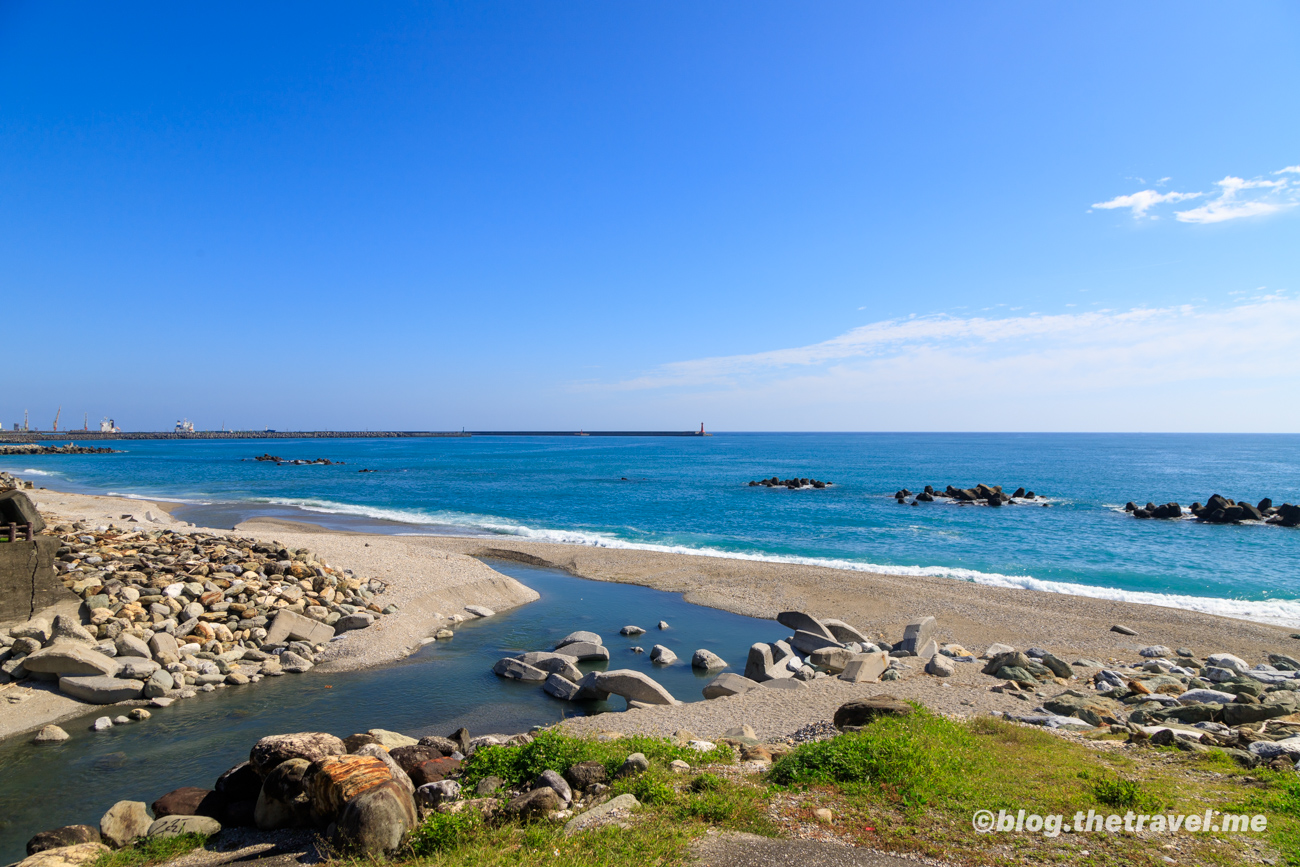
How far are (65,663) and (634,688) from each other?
1042 centimetres

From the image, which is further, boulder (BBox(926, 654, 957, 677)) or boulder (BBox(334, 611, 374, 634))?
boulder (BBox(334, 611, 374, 634))

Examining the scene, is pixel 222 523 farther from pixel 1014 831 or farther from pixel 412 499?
pixel 1014 831

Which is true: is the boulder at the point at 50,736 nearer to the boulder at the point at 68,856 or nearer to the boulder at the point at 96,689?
the boulder at the point at 96,689

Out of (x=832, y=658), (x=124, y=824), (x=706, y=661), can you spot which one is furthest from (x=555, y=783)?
(x=832, y=658)

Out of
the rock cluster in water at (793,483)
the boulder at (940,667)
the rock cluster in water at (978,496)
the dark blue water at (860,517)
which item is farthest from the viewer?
the rock cluster in water at (793,483)

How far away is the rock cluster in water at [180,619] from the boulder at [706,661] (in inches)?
331

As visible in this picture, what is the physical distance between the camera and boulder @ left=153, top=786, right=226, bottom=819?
7428mm

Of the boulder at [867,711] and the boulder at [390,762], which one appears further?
the boulder at [867,711]

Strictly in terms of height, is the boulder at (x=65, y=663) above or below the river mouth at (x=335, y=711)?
above

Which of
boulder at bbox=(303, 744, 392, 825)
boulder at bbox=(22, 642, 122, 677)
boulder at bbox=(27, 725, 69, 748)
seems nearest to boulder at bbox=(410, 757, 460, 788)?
boulder at bbox=(303, 744, 392, 825)

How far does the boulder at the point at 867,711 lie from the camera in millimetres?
9406

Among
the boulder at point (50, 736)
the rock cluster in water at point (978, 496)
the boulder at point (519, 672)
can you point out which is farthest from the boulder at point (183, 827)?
the rock cluster in water at point (978, 496)

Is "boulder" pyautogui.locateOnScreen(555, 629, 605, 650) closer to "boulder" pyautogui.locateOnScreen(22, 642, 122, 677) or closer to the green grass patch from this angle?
the green grass patch

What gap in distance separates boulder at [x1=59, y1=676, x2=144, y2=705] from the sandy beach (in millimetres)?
215
